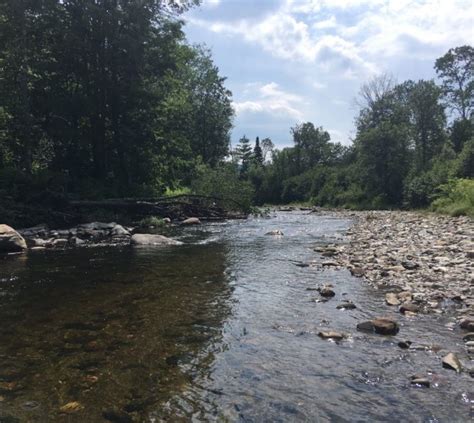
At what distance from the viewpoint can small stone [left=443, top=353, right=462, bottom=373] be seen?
18.2ft

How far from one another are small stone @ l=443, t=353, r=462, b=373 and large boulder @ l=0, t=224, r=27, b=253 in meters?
14.6

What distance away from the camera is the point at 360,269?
11648mm

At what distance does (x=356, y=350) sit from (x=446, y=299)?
3196 mm

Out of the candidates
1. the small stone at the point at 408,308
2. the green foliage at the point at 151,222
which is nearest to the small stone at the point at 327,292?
the small stone at the point at 408,308

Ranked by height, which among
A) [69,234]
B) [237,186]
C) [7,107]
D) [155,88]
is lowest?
[69,234]

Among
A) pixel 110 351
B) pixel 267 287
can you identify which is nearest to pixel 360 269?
pixel 267 287

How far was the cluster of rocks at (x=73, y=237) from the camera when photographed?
1593cm

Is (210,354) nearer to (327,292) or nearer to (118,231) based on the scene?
(327,292)

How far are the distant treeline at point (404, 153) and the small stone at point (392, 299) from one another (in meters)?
23.3

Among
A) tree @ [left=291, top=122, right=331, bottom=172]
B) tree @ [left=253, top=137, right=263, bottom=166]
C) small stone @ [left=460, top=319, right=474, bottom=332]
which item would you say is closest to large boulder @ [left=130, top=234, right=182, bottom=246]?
small stone @ [left=460, top=319, right=474, bottom=332]

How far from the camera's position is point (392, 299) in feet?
28.5

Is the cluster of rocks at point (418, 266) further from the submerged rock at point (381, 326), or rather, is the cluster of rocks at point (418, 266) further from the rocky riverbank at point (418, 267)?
the submerged rock at point (381, 326)

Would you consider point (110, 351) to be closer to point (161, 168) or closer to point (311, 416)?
point (311, 416)

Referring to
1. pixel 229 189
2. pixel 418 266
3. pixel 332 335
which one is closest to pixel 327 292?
pixel 332 335
